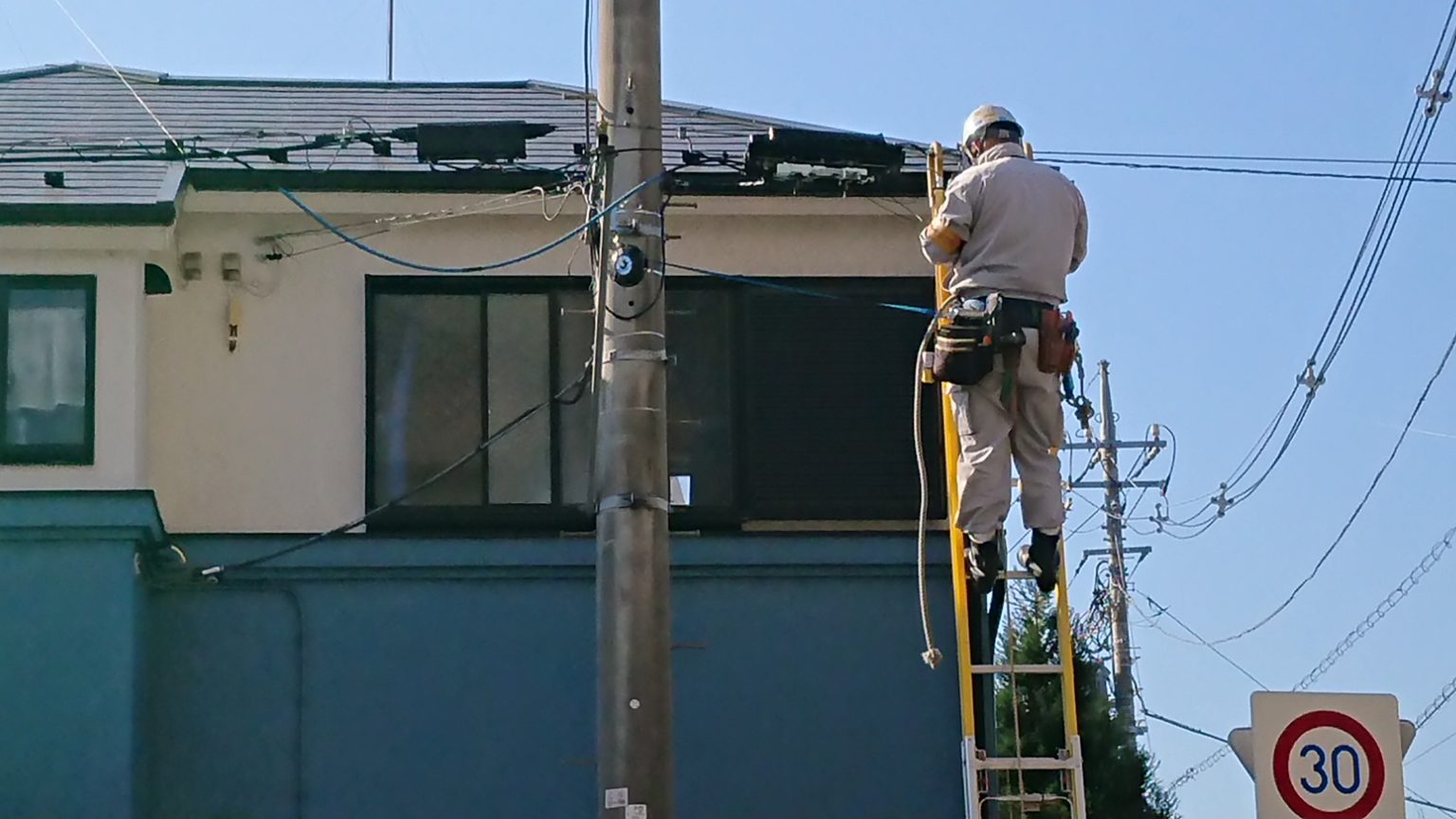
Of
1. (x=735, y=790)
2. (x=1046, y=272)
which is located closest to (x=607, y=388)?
(x=1046, y=272)

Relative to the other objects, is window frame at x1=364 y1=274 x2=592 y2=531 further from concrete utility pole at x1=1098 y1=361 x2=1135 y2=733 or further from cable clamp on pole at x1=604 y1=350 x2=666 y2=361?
concrete utility pole at x1=1098 y1=361 x2=1135 y2=733

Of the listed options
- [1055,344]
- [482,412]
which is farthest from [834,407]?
[1055,344]

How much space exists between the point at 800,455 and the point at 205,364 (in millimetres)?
3798

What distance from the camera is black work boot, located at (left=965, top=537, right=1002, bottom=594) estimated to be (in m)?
10.9

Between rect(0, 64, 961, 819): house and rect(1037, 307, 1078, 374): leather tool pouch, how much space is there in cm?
424

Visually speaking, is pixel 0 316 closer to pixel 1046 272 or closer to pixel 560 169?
pixel 560 169

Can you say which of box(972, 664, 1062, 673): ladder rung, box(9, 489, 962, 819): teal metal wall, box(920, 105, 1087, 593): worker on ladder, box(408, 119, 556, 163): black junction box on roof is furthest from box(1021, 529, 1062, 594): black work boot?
box(408, 119, 556, 163): black junction box on roof

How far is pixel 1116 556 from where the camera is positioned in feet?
114

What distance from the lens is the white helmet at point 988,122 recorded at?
436 inches

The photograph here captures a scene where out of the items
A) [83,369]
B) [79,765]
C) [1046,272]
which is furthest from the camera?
[83,369]

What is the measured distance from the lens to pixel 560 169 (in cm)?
1484

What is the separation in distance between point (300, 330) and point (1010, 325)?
19.6 feet

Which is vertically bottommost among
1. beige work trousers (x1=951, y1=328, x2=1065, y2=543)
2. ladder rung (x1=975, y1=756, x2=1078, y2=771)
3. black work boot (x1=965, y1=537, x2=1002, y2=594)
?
ladder rung (x1=975, y1=756, x2=1078, y2=771)

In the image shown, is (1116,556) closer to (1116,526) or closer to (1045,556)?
(1116,526)
